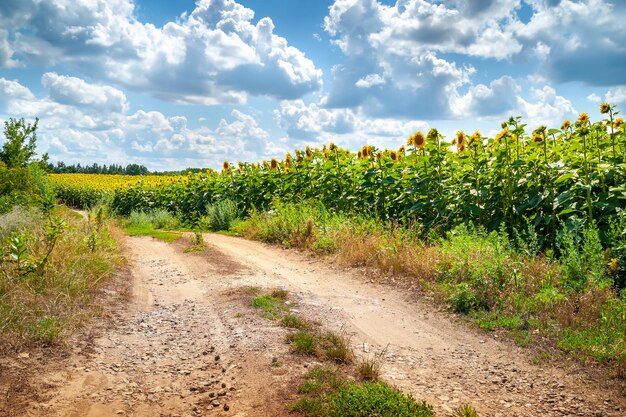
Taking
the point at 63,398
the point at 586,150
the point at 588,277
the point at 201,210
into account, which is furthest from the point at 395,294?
the point at 201,210

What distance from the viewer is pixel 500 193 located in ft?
31.4

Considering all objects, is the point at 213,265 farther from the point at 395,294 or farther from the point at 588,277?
the point at 588,277

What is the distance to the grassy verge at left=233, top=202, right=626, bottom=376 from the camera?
576 cm

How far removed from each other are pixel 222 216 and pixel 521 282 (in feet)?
42.3

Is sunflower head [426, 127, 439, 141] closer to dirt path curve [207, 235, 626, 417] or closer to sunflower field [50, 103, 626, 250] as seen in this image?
sunflower field [50, 103, 626, 250]

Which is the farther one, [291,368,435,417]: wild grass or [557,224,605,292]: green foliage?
[557,224,605,292]: green foliage

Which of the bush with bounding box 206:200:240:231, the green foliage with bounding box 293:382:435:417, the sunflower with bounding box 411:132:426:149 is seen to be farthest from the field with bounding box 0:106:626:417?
the bush with bounding box 206:200:240:231

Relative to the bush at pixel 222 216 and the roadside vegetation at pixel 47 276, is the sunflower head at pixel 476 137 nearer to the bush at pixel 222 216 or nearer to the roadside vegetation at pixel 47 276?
the roadside vegetation at pixel 47 276

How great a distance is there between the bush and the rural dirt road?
10.0 m

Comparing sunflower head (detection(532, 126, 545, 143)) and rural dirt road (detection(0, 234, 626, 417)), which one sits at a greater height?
sunflower head (detection(532, 126, 545, 143))

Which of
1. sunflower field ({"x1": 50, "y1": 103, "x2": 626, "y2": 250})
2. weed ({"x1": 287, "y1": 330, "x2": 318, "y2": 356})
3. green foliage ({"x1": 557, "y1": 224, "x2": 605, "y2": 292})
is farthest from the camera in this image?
sunflower field ({"x1": 50, "y1": 103, "x2": 626, "y2": 250})

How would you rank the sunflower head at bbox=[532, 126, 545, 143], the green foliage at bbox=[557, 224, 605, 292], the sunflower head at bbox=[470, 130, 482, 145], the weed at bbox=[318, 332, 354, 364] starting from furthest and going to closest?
the sunflower head at bbox=[470, 130, 482, 145] → the sunflower head at bbox=[532, 126, 545, 143] → the green foliage at bbox=[557, 224, 605, 292] → the weed at bbox=[318, 332, 354, 364]

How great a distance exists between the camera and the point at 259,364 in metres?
5.00

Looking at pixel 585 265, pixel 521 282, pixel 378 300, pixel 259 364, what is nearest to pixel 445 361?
pixel 259 364
